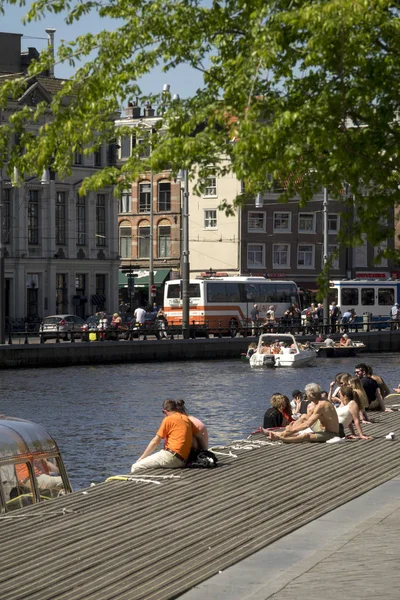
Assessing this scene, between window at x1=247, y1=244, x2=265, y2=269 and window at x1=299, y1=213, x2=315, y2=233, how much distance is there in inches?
138

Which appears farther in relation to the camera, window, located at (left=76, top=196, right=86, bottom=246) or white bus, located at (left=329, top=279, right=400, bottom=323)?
window, located at (left=76, top=196, right=86, bottom=246)

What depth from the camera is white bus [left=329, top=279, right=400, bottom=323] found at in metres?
86.4

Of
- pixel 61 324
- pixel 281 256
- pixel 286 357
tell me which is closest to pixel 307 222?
pixel 281 256

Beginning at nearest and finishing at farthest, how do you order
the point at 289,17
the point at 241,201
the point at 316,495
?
the point at 289,17, the point at 241,201, the point at 316,495

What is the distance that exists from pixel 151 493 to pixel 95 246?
73586mm

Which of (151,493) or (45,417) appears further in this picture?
(45,417)

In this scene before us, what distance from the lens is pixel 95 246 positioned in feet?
292

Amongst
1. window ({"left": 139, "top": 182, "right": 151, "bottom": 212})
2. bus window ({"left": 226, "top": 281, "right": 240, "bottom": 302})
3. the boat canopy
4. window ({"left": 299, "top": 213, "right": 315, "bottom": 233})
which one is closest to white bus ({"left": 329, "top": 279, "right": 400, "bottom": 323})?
bus window ({"left": 226, "top": 281, "right": 240, "bottom": 302})

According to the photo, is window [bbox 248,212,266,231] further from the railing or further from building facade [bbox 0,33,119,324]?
the railing

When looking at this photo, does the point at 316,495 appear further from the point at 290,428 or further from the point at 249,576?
the point at 290,428


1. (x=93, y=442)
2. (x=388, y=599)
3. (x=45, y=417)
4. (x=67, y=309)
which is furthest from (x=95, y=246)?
(x=388, y=599)

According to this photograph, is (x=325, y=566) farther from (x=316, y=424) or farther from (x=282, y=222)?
(x=282, y=222)

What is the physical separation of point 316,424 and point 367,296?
66.5 meters

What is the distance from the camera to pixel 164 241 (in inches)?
3922
